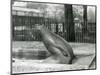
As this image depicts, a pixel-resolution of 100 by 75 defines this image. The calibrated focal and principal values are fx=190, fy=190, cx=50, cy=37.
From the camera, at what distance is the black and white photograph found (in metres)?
2.28

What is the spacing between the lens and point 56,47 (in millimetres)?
2424

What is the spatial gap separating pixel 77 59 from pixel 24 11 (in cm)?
93

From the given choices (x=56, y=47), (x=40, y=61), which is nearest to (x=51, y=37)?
(x=56, y=47)

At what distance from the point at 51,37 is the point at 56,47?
14 centimetres

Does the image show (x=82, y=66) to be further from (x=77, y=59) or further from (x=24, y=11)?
(x=24, y=11)

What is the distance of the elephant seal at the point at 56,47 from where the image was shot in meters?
2.38

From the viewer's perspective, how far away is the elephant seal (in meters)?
2.38

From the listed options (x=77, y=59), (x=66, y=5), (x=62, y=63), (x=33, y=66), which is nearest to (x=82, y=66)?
(x=77, y=59)

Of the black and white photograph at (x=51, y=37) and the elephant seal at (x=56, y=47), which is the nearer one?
the black and white photograph at (x=51, y=37)

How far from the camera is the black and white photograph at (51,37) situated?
7.47 ft

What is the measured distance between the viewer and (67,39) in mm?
2475

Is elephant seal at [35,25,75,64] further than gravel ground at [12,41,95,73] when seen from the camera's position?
Yes

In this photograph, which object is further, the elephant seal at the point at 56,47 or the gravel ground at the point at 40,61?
the elephant seal at the point at 56,47

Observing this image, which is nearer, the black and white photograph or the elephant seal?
the black and white photograph
